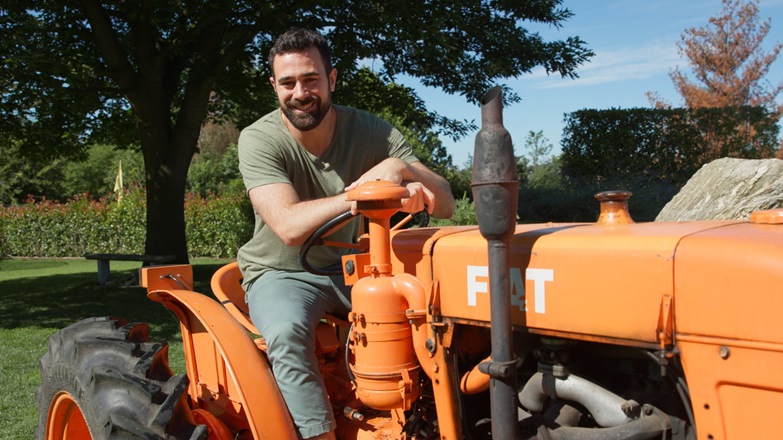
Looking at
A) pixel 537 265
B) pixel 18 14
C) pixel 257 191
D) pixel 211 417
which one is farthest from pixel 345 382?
pixel 18 14

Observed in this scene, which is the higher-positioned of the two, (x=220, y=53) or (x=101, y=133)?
(x=220, y=53)

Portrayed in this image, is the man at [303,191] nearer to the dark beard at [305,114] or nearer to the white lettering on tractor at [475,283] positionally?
the dark beard at [305,114]

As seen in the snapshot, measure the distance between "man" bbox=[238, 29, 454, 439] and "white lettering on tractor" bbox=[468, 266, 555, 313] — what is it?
40cm

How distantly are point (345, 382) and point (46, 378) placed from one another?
4.37 ft

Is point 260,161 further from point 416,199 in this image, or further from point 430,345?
point 430,345

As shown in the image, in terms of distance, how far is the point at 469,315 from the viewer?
2.19 meters

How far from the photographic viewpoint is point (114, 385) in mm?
2650

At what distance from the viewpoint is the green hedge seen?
58.1 ft

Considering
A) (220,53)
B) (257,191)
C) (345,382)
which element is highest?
(220,53)

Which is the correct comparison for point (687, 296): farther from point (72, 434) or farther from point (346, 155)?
point (72, 434)

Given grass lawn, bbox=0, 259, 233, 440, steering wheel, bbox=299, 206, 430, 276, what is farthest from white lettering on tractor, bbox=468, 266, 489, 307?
grass lawn, bbox=0, 259, 233, 440

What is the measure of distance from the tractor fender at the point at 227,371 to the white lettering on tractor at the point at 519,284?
0.86m

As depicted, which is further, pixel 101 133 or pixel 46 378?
pixel 101 133

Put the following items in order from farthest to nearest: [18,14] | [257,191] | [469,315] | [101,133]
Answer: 1. [101,133]
2. [18,14]
3. [257,191]
4. [469,315]
